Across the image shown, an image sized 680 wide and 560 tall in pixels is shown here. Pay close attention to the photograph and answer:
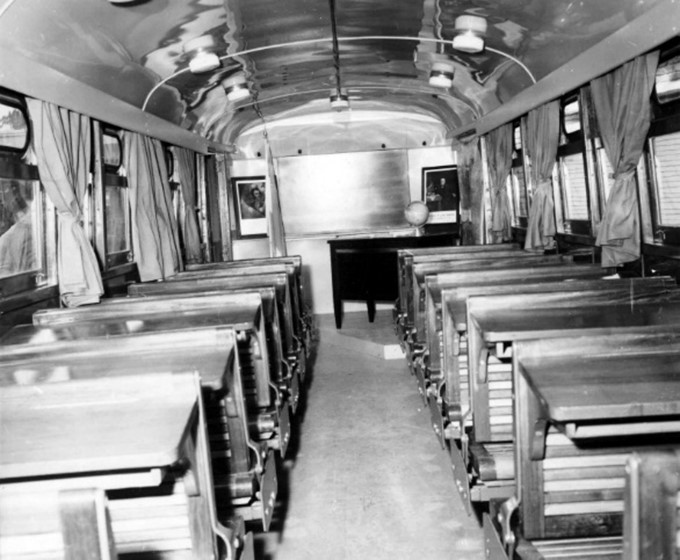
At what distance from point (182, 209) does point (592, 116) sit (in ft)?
14.9

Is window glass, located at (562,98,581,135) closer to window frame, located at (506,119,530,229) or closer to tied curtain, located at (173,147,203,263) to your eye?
window frame, located at (506,119,530,229)

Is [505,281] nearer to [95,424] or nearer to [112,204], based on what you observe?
[95,424]

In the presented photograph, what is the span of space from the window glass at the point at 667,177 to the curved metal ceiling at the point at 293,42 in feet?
2.53

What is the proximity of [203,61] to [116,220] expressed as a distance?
155 cm

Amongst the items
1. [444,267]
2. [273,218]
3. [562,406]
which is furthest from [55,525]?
[273,218]

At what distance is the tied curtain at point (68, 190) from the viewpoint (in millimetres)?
3805

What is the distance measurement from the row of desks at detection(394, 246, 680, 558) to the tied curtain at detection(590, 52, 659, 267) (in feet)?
3.02

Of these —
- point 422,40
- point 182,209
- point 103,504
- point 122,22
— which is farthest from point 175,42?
point 103,504

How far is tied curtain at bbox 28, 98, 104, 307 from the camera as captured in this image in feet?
12.5

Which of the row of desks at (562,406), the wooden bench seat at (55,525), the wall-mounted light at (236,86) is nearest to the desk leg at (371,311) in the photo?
the wall-mounted light at (236,86)

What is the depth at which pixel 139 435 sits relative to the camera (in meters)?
1.48

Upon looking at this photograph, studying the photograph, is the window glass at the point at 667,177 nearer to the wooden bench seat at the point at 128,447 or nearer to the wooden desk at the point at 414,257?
the wooden desk at the point at 414,257

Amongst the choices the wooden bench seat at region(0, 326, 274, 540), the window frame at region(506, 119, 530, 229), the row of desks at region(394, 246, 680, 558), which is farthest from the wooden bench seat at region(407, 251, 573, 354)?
the wooden bench seat at region(0, 326, 274, 540)

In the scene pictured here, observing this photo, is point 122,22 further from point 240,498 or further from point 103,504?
point 103,504
